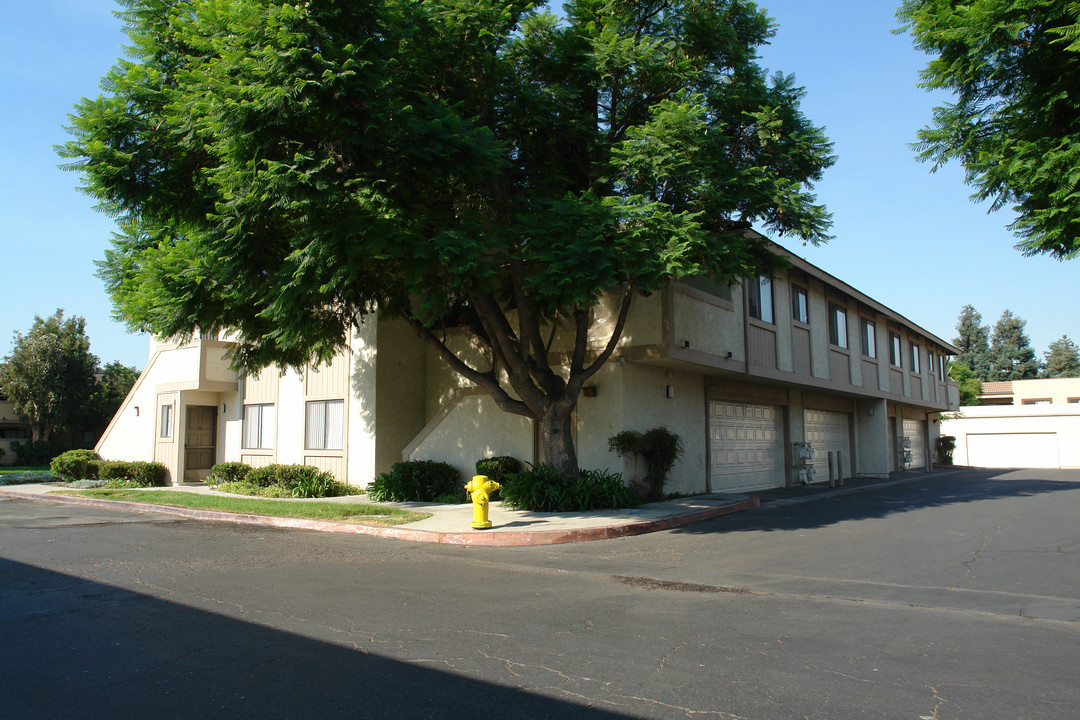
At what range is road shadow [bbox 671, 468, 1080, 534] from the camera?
46.4ft

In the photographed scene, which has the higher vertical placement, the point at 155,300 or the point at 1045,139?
the point at 1045,139

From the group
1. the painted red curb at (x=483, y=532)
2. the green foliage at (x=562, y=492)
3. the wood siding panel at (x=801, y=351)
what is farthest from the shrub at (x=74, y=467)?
the wood siding panel at (x=801, y=351)

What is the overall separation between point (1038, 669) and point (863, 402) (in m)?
26.4

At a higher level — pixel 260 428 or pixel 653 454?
pixel 260 428

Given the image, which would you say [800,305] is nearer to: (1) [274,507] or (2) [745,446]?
(2) [745,446]

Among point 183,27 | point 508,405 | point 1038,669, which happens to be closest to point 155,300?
point 183,27

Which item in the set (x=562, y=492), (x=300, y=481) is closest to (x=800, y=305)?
(x=562, y=492)

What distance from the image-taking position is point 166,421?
25.3 meters

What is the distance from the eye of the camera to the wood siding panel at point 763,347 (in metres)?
20.1

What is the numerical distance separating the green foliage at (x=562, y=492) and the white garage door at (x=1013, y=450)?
3484 cm

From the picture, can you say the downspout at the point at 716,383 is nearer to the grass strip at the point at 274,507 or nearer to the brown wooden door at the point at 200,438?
the grass strip at the point at 274,507

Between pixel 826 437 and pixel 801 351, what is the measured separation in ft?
20.3

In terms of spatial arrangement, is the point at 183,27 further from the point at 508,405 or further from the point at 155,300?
the point at 508,405

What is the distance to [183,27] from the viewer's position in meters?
12.2
